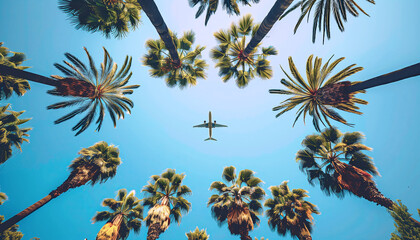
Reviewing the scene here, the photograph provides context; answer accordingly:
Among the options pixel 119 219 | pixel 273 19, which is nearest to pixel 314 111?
pixel 273 19

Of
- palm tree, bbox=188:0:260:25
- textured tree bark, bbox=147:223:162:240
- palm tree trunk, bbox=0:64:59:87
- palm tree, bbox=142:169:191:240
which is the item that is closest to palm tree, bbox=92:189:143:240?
palm tree, bbox=142:169:191:240

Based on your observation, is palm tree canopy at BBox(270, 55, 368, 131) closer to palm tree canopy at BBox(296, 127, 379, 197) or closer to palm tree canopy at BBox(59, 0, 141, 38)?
palm tree canopy at BBox(296, 127, 379, 197)

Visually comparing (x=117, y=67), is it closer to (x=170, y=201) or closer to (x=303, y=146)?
(x=170, y=201)

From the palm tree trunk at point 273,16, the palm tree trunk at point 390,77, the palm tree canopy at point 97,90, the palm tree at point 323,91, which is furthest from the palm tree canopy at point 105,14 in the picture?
the palm tree trunk at point 390,77

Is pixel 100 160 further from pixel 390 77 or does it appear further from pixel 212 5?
pixel 390 77

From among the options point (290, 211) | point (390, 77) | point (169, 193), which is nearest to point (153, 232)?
point (169, 193)

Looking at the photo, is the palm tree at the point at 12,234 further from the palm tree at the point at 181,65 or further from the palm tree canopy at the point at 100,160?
the palm tree at the point at 181,65
